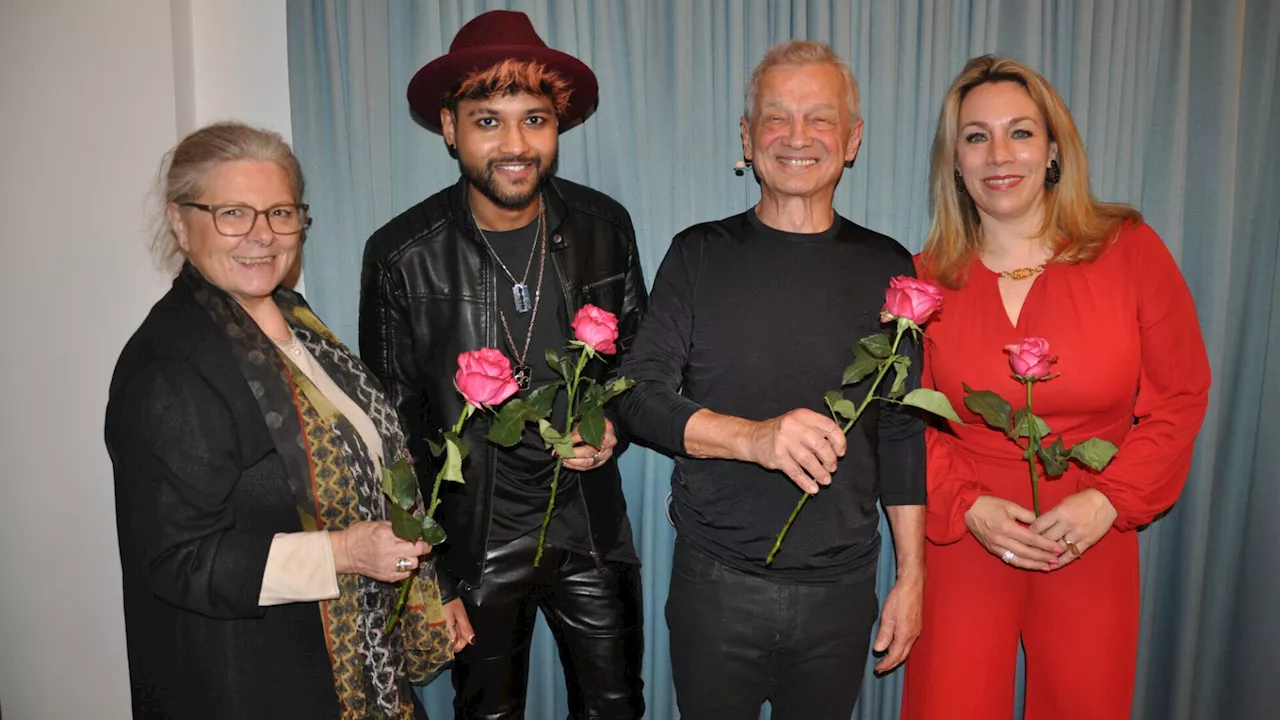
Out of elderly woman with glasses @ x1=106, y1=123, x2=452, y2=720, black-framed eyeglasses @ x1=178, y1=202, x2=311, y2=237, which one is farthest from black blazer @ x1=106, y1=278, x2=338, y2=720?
black-framed eyeglasses @ x1=178, y1=202, x2=311, y2=237

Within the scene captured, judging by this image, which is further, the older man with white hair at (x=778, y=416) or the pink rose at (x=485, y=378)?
the older man with white hair at (x=778, y=416)

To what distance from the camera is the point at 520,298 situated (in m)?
1.99

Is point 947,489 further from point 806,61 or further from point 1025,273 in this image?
point 806,61

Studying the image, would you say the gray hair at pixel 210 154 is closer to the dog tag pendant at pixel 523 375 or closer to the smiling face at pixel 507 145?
the smiling face at pixel 507 145

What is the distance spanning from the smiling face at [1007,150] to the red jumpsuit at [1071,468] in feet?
0.58

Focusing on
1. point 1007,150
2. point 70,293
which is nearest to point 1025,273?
point 1007,150

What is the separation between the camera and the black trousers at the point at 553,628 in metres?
1.99

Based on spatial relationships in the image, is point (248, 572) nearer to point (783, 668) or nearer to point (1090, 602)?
point (783, 668)

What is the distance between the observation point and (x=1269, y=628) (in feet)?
8.23

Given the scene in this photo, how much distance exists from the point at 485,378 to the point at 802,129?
3.19 feet

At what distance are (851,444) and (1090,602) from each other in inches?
26.7

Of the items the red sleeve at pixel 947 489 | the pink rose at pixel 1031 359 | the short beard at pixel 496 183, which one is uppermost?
the short beard at pixel 496 183

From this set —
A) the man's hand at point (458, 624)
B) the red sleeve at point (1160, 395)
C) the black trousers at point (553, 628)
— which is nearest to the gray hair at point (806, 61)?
the red sleeve at point (1160, 395)

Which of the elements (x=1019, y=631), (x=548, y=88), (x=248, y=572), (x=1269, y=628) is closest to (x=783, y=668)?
(x=1019, y=631)
